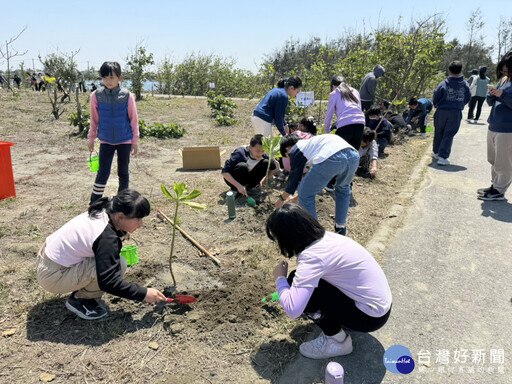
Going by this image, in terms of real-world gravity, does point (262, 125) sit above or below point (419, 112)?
below

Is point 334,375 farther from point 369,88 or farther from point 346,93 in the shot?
point 369,88

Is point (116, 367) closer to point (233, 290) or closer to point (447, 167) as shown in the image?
point (233, 290)

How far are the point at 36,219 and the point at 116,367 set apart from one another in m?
2.74

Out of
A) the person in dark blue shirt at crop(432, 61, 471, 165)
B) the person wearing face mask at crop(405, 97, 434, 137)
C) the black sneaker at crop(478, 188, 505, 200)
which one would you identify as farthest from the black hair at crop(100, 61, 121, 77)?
the person wearing face mask at crop(405, 97, 434, 137)

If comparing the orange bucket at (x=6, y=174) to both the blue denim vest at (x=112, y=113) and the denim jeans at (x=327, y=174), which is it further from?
the denim jeans at (x=327, y=174)

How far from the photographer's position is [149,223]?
412 cm

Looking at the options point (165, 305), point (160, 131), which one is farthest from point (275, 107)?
point (160, 131)

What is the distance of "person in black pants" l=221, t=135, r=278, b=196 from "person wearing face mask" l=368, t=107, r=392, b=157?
3.27 meters

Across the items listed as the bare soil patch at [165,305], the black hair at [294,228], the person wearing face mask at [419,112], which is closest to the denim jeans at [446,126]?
the bare soil patch at [165,305]

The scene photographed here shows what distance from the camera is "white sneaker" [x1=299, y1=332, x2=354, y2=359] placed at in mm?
2189

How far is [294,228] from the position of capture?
1957 millimetres

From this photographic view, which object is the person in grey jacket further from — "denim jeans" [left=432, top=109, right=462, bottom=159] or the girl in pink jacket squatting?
the girl in pink jacket squatting

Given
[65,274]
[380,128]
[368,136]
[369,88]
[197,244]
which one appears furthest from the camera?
[369,88]

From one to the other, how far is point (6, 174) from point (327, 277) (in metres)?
4.48
